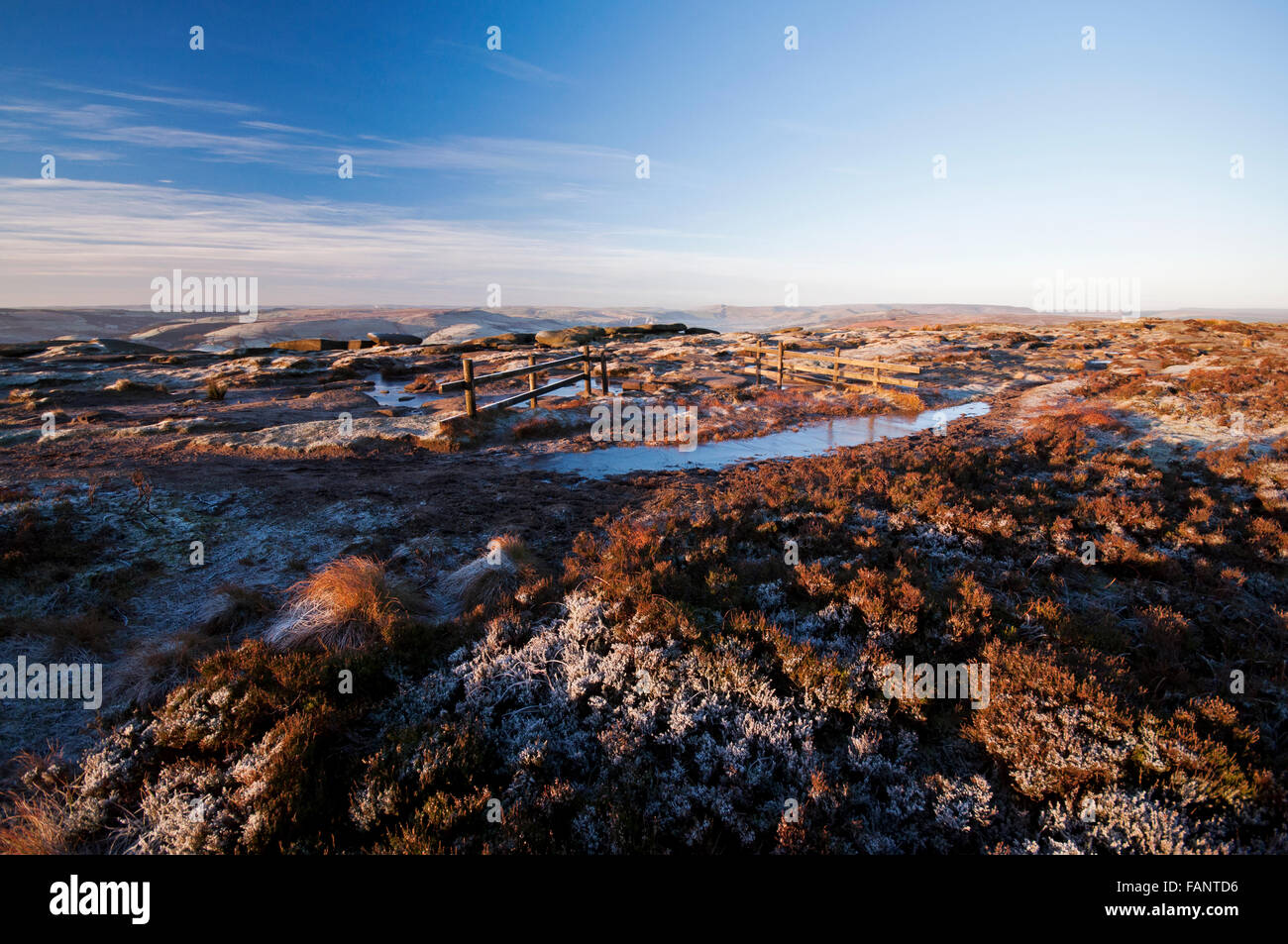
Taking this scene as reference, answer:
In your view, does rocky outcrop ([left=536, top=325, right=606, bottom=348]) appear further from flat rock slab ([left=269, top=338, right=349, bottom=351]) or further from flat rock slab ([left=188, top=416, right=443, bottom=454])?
flat rock slab ([left=188, top=416, right=443, bottom=454])

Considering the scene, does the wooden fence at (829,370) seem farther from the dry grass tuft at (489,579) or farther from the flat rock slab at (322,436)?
the dry grass tuft at (489,579)

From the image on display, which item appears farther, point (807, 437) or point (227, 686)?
point (807, 437)

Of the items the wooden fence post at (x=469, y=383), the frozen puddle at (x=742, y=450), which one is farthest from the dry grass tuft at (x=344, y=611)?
the wooden fence post at (x=469, y=383)

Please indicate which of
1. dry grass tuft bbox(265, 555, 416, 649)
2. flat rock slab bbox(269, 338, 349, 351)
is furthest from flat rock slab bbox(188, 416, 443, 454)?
flat rock slab bbox(269, 338, 349, 351)

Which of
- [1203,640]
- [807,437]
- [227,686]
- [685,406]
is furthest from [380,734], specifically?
[685,406]

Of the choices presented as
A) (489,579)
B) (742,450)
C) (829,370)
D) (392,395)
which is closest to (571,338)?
(392,395)

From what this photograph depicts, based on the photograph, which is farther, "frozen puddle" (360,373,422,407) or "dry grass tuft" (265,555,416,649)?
"frozen puddle" (360,373,422,407)
